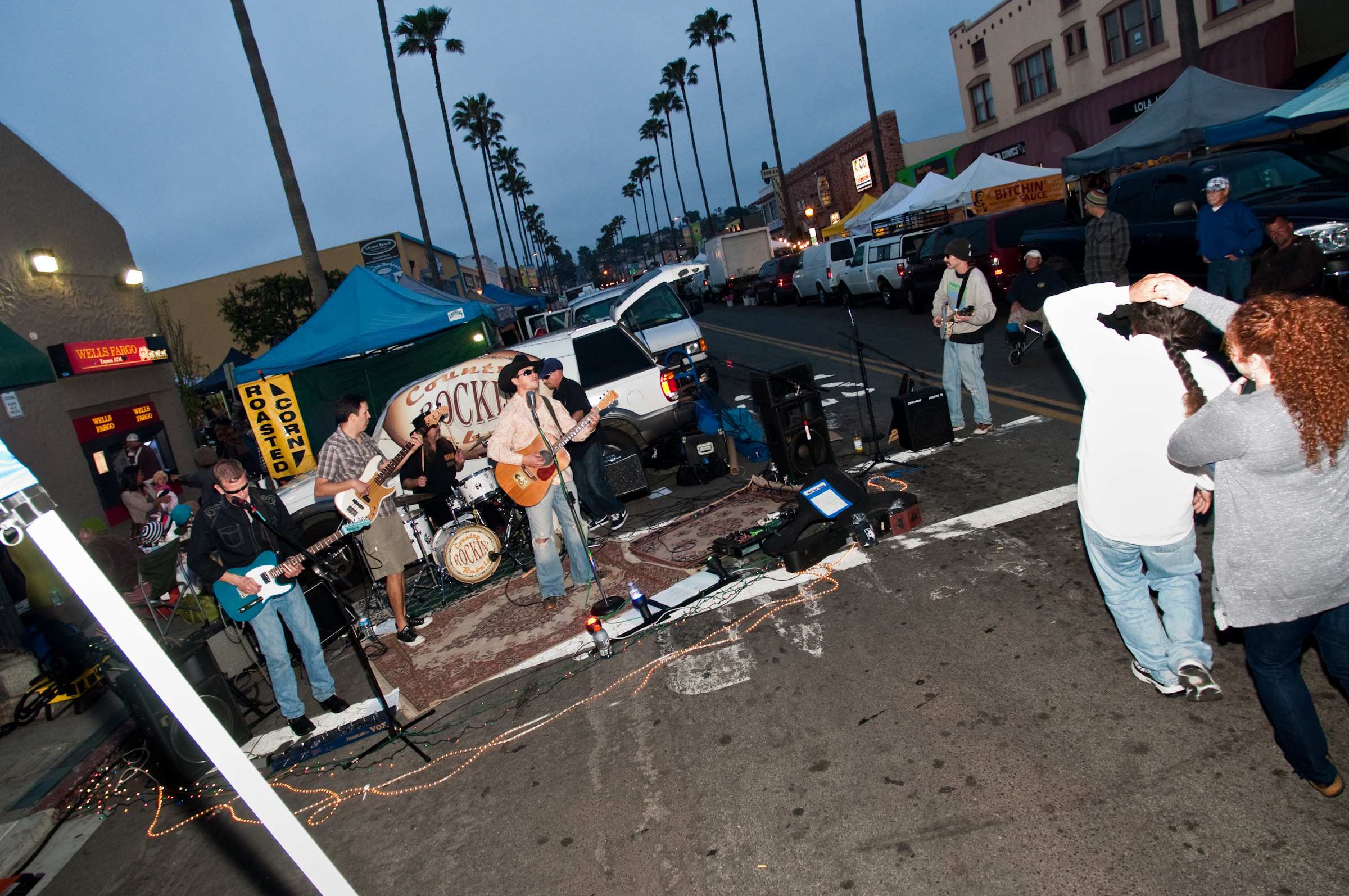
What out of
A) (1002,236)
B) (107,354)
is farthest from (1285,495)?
(107,354)

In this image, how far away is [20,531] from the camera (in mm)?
2133

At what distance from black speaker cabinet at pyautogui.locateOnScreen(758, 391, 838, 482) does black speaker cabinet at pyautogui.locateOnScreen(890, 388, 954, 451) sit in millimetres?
885

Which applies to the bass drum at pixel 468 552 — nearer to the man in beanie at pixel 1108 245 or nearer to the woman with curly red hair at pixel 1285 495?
the woman with curly red hair at pixel 1285 495

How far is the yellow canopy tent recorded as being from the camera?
117 feet

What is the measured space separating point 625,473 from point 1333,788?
697cm

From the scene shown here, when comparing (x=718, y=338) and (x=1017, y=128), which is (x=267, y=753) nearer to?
(x=718, y=338)

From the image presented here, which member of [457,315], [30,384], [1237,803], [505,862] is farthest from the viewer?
[457,315]

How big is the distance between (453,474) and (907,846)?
6444mm

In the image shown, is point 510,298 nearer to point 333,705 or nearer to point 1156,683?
point 333,705

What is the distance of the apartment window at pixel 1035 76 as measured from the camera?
30.3 m

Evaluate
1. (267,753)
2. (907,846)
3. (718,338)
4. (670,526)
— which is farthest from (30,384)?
(718,338)

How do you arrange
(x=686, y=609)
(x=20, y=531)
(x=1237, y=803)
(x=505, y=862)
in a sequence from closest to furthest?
(x=20, y=531)
(x=1237, y=803)
(x=505, y=862)
(x=686, y=609)

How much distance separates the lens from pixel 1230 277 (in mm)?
9414

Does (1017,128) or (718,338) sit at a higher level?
(1017,128)
